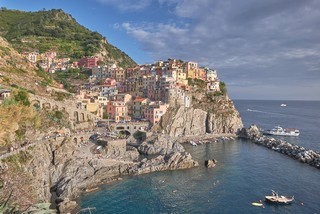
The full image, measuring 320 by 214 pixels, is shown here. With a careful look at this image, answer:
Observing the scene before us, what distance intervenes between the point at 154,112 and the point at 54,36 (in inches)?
3710

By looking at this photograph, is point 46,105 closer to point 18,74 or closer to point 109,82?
point 18,74

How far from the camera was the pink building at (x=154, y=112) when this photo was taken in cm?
7677

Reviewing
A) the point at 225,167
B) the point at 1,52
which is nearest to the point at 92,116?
the point at 1,52

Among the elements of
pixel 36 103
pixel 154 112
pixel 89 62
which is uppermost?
pixel 89 62

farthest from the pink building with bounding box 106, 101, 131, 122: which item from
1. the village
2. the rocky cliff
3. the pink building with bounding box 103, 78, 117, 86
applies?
the rocky cliff

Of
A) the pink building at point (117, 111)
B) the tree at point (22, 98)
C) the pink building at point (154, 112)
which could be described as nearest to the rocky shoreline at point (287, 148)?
the pink building at point (154, 112)

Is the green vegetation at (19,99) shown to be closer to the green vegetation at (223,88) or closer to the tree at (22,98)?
the tree at (22,98)

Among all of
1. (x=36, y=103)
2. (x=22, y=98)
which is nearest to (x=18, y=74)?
(x=36, y=103)

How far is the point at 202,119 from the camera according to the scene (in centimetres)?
8644

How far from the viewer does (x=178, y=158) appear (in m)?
53.6

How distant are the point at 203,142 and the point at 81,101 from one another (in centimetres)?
3520

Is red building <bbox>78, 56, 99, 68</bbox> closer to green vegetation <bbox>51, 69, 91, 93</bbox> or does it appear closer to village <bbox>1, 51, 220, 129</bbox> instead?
village <bbox>1, 51, 220, 129</bbox>

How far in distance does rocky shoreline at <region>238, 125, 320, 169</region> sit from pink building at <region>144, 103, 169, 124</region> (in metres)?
28.3

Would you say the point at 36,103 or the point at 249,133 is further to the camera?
the point at 249,133
